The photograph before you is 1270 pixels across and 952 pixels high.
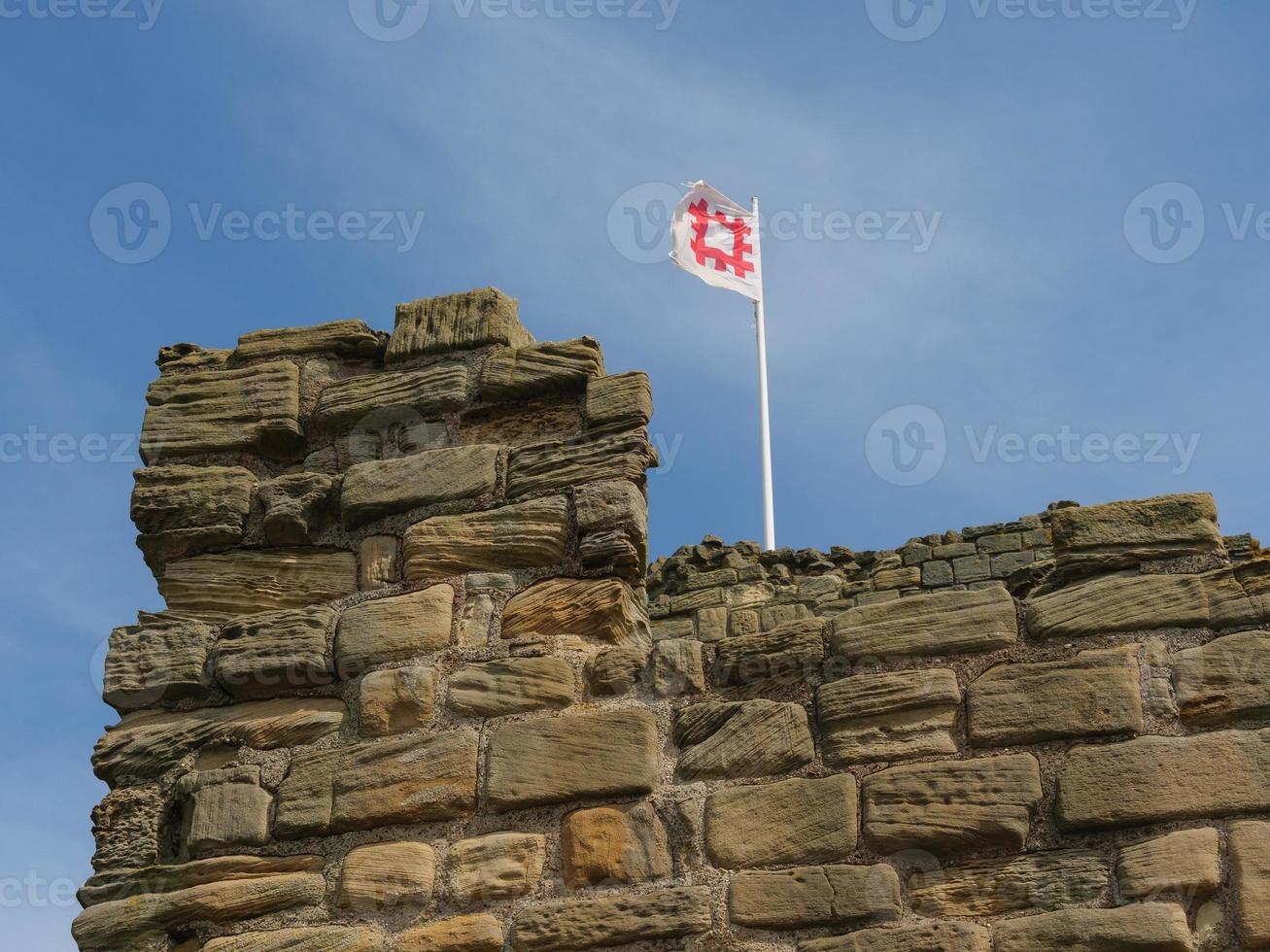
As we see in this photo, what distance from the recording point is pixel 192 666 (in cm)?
416

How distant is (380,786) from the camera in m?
3.84

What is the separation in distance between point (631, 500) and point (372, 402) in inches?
33.6

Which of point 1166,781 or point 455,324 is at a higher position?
point 455,324

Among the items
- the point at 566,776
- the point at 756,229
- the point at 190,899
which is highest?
the point at 756,229

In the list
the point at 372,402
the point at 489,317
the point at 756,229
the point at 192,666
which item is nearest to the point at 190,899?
the point at 192,666

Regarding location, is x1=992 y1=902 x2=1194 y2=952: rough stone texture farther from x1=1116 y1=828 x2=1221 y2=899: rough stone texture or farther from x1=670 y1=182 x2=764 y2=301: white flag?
x1=670 y1=182 x2=764 y2=301: white flag

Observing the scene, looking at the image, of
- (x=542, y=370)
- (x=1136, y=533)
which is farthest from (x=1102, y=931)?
(x=542, y=370)

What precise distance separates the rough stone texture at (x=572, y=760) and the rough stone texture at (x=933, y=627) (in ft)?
1.69

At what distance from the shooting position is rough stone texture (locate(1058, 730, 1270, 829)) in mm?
3350

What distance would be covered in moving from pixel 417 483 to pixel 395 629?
0.43m

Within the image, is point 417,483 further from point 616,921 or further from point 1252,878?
point 1252,878

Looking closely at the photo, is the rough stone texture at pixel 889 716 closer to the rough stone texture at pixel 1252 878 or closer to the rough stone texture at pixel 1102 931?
the rough stone texture at pixel 1102 931

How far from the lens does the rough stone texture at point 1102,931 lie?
3.21m

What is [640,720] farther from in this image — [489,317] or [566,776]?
[489,317]
